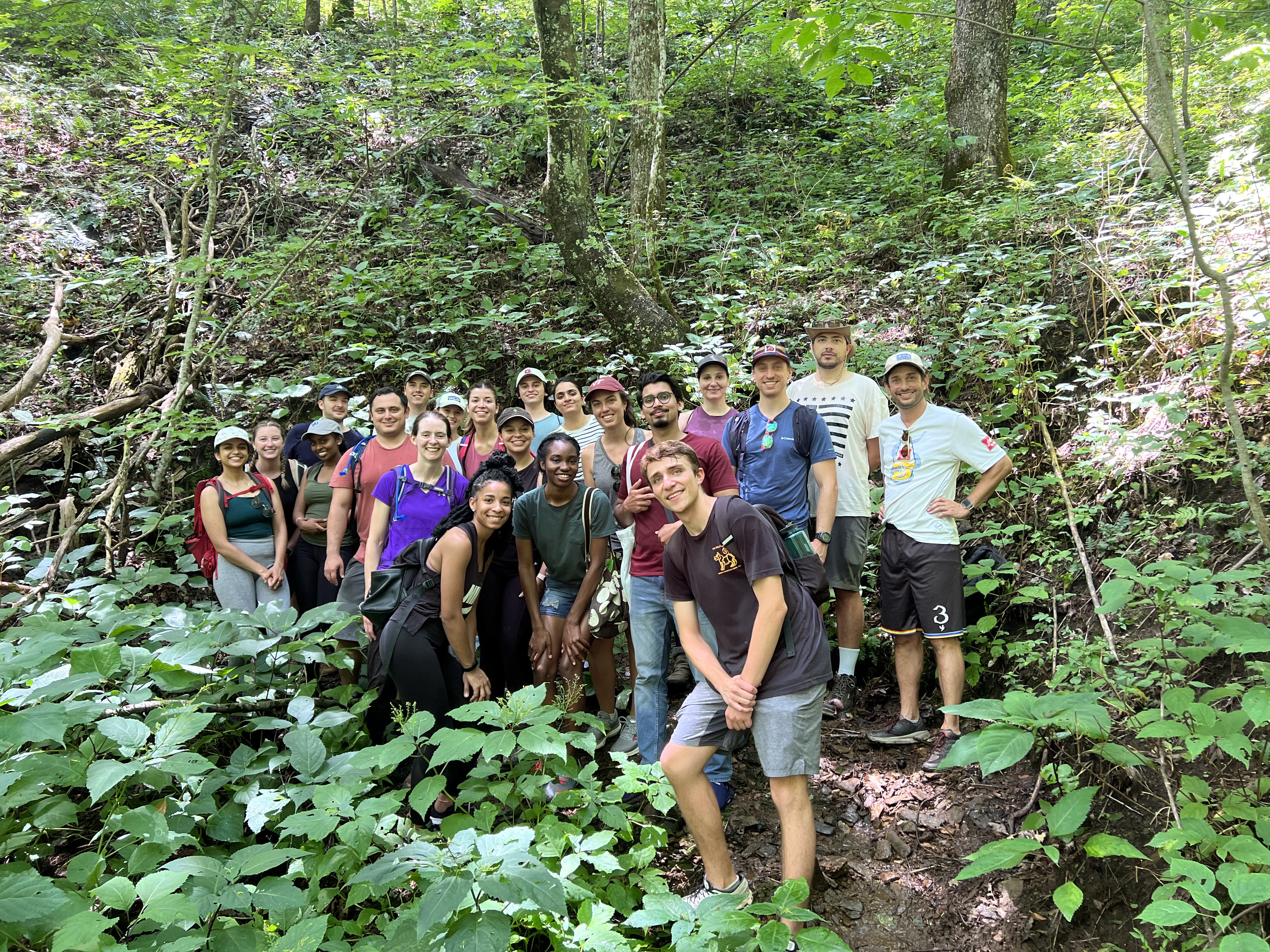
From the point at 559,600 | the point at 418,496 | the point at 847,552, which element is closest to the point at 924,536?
the point at 847,552

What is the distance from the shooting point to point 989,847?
8.49ft

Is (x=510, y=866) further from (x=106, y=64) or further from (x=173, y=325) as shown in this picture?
(x=106, y=64)

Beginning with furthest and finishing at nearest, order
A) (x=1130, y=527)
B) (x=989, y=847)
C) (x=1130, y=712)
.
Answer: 1. (x=1130, y=527)
2. (x=1130, y=712)
3. (x=989, y=847)

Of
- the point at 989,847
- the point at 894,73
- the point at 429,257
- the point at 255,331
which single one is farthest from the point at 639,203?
the point at 989,847

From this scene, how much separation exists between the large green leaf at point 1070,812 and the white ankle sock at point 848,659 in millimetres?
2251

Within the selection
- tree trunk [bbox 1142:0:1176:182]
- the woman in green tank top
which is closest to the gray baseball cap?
the woman in green tank top

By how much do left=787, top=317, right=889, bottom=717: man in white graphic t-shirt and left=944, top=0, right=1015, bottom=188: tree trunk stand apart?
5036 millimetres

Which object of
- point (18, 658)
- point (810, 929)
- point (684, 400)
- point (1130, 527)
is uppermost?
point (684, 400)

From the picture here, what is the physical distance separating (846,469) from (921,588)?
3.19 ft

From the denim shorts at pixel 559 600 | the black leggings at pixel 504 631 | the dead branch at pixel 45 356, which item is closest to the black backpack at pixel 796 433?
the denim shorts at pixel 559 600

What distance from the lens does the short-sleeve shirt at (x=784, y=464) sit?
15.2 feet

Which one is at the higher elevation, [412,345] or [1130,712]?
[412,345]

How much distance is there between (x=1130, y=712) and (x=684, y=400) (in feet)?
15.7

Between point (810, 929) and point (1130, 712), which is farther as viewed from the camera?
point (1130, 712)
